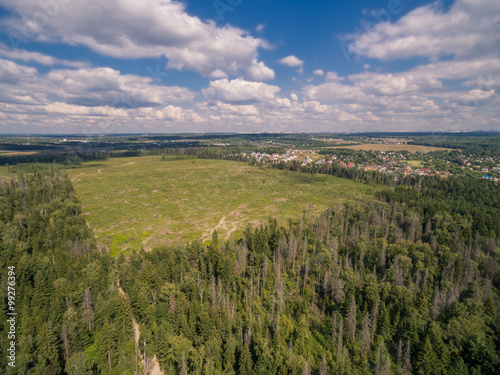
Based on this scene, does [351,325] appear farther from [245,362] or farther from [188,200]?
[188,200]

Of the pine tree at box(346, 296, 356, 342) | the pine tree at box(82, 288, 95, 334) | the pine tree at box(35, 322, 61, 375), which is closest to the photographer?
the pine tree at box(35, 322, 61, 375)

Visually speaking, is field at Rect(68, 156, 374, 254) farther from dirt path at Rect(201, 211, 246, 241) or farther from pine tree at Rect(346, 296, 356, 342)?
pine tree at Rect(346, 296, 356, 342)

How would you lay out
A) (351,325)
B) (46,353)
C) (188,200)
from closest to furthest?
(46,353), (351,325), (188,200)

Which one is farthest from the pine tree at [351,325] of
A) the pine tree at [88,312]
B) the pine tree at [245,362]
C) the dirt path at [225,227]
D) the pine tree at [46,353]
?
the dirt path at [225,227]

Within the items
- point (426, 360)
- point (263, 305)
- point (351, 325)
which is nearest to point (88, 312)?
point (263, 305)

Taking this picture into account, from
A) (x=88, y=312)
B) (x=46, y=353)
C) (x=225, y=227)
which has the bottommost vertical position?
(x=225, y=227)

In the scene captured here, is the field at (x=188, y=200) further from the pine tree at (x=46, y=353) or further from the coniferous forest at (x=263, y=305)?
the pine tree at (x=46, y=353)

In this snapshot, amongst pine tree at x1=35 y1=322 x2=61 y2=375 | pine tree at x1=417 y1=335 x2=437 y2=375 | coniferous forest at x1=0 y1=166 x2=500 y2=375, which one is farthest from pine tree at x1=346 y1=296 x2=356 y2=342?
pine tree at x1=35 y1=322 x2=61 y2=375
